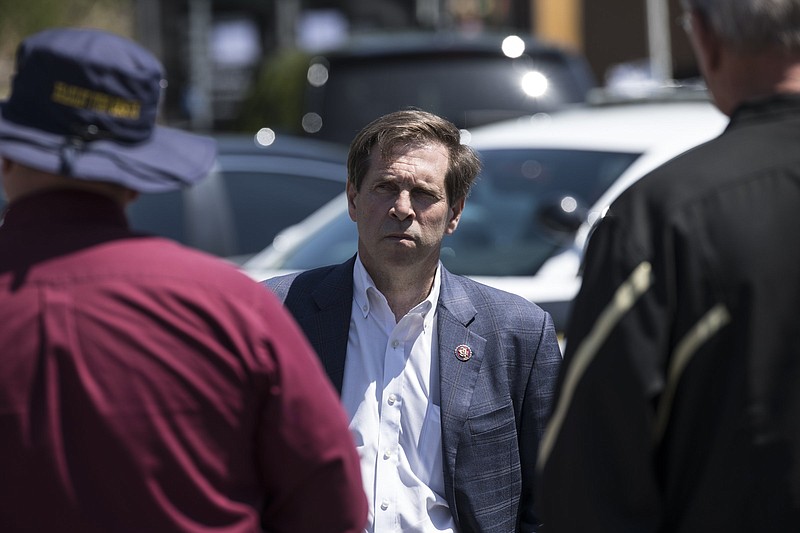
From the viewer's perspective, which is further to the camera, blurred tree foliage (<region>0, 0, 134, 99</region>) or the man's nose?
blurred tree foliage (<region>0, 0, 134, 99</region>)

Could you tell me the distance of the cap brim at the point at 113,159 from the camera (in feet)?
7.24

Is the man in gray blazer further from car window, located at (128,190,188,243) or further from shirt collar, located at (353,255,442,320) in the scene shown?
car window, located at (128,190,188,243)

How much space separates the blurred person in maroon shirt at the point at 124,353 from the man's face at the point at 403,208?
1.06 metres

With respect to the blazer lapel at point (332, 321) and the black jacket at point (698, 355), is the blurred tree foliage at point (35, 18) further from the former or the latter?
the black jacket at point (698, 355)

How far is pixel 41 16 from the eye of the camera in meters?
18.2

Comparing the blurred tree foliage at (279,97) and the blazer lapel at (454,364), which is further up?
the blazer lapel at (454,364)

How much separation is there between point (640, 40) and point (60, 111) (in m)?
22.1

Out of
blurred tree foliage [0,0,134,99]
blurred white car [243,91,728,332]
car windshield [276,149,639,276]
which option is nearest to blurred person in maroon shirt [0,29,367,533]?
blurred white car [243,91,728,332]

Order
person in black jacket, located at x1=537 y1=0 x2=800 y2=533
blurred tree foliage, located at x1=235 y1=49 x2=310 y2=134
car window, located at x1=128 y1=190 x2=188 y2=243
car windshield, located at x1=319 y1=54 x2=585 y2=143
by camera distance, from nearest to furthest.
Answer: person in black jacket, located at x1=537 y1=0 x2=800 y2=533 → car window, located at x1=128 y1=190 x2=188 y2=243 → car windshield, located at x1=319 y1=54 x2=585 y2=143 → blurred tree foliage, located at x1=235 y1=49 x2=310 y2=134

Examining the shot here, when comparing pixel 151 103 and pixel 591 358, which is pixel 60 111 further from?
pixel 591 358

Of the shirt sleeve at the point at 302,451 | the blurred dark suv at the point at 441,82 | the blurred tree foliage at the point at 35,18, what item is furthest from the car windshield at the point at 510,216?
the blurred tree foliage at the point at 35,18

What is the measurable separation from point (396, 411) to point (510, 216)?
3.10m

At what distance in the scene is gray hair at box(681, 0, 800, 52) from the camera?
84.3 inches

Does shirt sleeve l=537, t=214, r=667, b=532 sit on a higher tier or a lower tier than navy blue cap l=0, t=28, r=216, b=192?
lower
